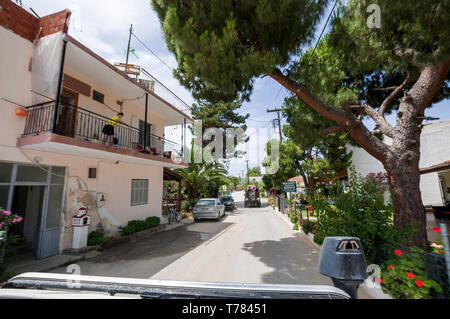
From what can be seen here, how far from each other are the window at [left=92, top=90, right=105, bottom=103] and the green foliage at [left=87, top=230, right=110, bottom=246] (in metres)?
5.55

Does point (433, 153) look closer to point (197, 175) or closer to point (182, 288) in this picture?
point (197, 175)

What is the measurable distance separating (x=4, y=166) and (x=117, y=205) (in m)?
4.14

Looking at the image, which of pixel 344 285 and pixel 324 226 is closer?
pixel 344 285

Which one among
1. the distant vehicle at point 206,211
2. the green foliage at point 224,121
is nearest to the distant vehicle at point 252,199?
the green foliage at point 224,121

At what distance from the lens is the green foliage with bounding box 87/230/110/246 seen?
7.39m

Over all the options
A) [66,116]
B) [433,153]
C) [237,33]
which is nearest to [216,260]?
[237,33]

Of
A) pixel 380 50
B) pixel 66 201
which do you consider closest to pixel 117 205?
pixel 66 201

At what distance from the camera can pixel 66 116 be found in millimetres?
7371

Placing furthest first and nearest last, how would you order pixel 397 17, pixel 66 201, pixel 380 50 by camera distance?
pixel 66 201 → pixel 380 50 → pixel 397 17

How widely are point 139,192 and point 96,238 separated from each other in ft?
11.3

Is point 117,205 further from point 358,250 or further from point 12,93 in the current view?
point 358,250

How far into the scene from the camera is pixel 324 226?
5629mm

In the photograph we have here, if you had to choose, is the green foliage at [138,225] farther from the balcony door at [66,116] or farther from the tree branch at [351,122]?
the tree branch at [351,122]

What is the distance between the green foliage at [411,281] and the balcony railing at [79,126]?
8.12m
